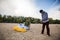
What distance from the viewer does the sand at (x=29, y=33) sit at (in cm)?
150

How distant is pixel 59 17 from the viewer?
5.32ft

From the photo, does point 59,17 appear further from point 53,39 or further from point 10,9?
point 10,9

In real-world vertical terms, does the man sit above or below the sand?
above

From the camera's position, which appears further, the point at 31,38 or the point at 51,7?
the point at 51,7

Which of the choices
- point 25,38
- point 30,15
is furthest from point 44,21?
point 25,38

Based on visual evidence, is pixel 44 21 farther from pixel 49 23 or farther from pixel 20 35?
pixel 20 35

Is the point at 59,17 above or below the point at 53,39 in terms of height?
above

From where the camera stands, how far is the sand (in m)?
1.50

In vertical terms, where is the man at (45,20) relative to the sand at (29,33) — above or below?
above

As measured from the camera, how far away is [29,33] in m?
1.55

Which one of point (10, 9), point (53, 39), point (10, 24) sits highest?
point (10, 9)

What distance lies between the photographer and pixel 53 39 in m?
1.55

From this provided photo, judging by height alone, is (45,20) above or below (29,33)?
above

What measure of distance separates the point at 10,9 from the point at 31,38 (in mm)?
373
